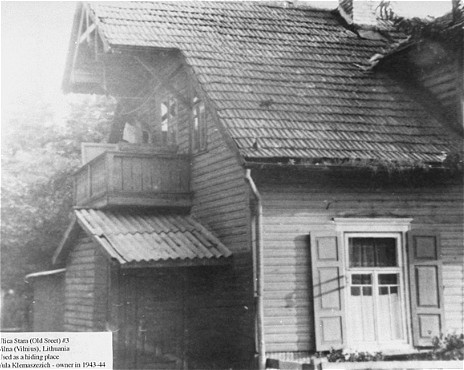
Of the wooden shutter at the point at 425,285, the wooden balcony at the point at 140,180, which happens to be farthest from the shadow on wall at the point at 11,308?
the wooden shutter at the point at 425,285

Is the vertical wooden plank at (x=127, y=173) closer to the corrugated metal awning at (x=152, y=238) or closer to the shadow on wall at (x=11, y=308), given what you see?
the corrugated metal awning at (x=152, y=238)

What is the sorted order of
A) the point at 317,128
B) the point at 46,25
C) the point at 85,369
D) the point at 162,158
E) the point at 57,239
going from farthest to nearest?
the point at 57,239
the point at 162,158
the point at 317,128
the point at 46,25
the point at 85,369

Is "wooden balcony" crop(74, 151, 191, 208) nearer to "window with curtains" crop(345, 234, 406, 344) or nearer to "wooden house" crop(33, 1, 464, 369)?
"wooden house" crop(33, 1, 464, 369)

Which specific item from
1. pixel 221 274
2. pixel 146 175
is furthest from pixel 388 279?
pixel 146 175

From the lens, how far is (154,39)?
43.4 ft

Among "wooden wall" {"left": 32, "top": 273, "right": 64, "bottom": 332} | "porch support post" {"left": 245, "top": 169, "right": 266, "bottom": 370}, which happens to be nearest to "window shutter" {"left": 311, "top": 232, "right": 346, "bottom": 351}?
"porch support post" {"left": 245, "top": 169, "right": 266, "bottom": 370}

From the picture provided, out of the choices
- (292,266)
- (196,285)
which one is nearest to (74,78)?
(196,285)

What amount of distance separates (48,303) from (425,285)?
988cm

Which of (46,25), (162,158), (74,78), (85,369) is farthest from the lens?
(74,78)

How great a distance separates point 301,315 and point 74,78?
9025mm

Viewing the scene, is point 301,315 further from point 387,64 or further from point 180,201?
point 387,64

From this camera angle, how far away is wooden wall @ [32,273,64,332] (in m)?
16.2

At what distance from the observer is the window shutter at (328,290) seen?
10.6 meters

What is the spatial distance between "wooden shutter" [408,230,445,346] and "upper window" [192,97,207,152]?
4.32 meters
